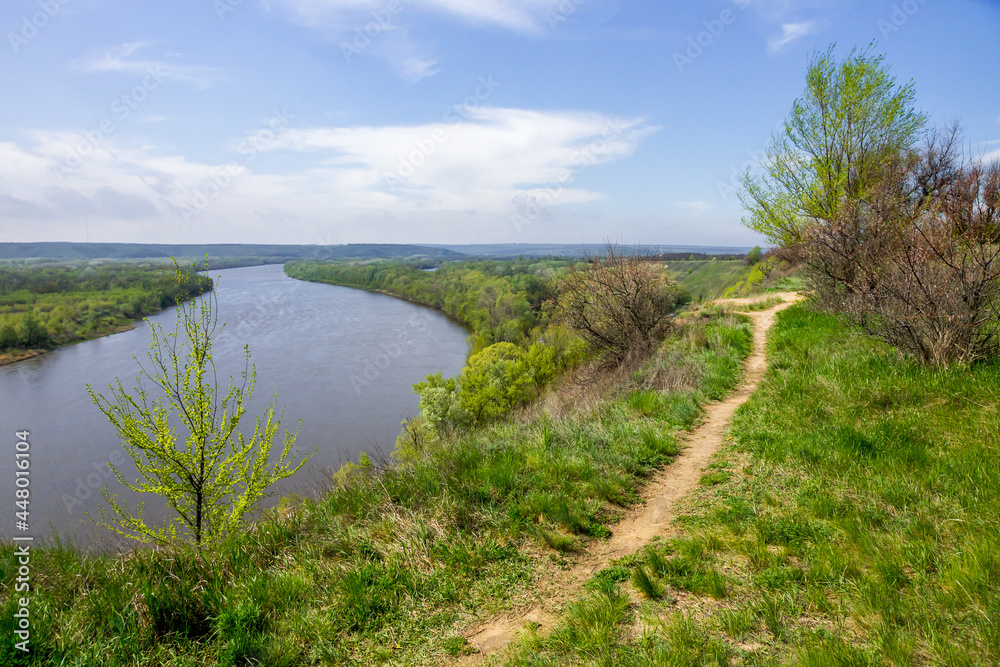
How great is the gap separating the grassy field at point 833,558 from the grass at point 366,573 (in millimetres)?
182

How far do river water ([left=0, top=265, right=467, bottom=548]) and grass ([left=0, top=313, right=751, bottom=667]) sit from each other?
2.16 metres

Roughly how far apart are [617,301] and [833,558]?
9.87m

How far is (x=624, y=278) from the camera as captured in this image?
40.6ft

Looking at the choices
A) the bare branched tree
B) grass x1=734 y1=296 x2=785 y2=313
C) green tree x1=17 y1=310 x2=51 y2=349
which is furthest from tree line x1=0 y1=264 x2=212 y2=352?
grass x1=734 y1=296 x2=785 y2=313

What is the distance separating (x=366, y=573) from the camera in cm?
357

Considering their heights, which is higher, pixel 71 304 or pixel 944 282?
pixel 944 282

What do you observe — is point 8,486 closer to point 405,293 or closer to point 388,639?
point 388,639

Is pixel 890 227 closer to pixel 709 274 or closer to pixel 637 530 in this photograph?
pixel 637 530

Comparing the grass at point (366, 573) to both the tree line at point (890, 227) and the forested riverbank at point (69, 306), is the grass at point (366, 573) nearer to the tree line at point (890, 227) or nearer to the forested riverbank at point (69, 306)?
the tree line at point (890, 227)

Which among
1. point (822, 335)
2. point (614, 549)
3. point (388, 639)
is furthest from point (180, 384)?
point (822, 335)

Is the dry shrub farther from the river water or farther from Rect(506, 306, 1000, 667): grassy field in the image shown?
the river water

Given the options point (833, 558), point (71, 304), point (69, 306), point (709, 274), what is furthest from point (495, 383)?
point (71, 304)

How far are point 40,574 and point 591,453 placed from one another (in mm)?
4971

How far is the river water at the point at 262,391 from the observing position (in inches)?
1016
